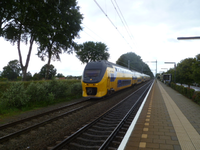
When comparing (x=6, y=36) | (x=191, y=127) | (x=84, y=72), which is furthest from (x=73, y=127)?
(x=6, y=36)

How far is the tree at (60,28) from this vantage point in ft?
58.5

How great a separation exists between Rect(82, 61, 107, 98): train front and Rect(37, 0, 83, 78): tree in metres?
7.30

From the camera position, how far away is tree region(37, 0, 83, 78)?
702 inches

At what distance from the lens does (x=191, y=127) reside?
5.61 m

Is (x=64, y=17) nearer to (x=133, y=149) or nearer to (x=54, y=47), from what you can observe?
(x=54, y=47)

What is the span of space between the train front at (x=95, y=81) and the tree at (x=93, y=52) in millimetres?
33457

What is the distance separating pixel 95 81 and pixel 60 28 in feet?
35.7

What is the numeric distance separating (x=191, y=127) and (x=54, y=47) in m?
23.2

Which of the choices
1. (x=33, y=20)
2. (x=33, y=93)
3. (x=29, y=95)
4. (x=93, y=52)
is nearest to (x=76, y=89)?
(x=33, y=93)

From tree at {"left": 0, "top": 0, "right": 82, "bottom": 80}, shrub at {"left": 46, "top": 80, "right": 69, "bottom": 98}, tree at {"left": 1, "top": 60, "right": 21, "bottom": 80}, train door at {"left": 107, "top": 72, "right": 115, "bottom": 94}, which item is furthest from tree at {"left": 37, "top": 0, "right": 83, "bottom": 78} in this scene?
tree at {"left": 1, "top": 60, "right": 21, "bottom": 80}

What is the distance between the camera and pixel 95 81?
40.8ft

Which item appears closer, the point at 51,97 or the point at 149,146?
the point at 149,146

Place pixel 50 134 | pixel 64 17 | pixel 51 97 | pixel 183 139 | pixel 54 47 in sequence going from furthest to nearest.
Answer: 1. pixel 54 47
2. pixel 64 17
3. pixel 51 97
4. pixel 50 134
5. pixel 183 139

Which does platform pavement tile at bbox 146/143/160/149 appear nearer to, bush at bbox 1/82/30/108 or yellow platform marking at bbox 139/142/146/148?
yellow platform marking at bbox 139/142/146/148
